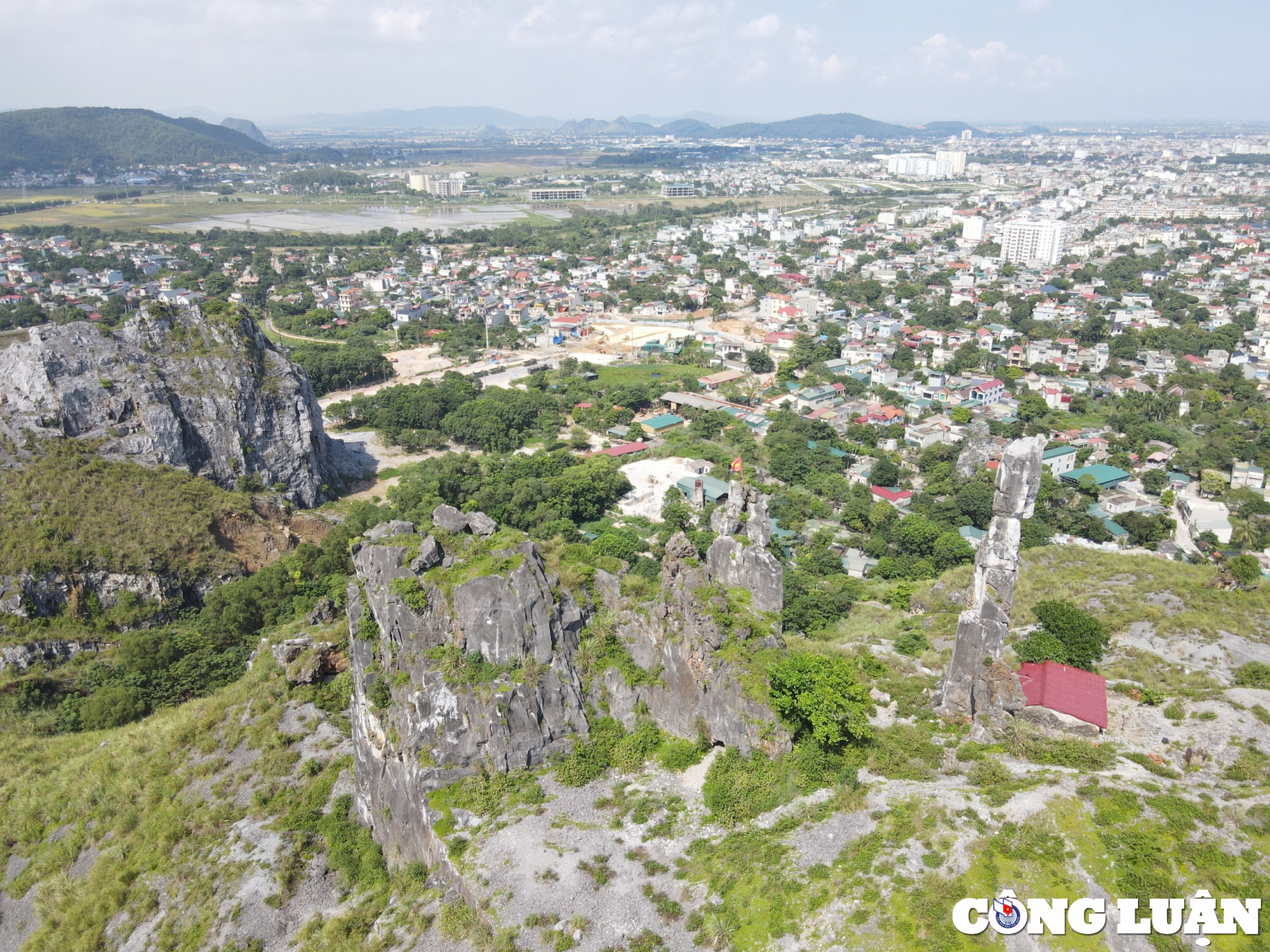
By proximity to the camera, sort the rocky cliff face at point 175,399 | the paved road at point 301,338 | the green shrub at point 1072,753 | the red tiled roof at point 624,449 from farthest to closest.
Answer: the paved road at point 301,338, the red tiled roof at point 624,449, the rocky cliff face at point 175,399, the green shrub at point 1072,753

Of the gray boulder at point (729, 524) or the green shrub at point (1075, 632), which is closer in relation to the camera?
the green shrub at point (1075, 632)

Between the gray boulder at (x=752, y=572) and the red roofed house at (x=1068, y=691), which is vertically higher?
the gray boulder at (x=752, y=572)

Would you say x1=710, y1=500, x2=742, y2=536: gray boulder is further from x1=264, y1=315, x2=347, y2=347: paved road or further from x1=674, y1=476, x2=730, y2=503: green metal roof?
x1=264, y1=315, x2=347, y2=347: paved road

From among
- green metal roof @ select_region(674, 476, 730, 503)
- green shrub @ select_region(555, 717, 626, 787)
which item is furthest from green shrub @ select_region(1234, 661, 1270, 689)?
green metal roof @ select_region(674, 476, 730, 503)

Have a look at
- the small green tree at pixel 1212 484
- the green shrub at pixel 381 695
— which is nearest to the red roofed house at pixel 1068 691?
the green shrub at pixel 381 695

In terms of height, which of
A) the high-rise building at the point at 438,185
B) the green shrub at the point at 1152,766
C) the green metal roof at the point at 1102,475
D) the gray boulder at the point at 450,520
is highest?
the high-rise building at the point at 438,185

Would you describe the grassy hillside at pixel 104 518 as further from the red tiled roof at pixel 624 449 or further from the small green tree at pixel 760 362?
the small green tree at pixel 760 362

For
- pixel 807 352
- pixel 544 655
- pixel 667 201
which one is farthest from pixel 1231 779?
pixel 667 201
